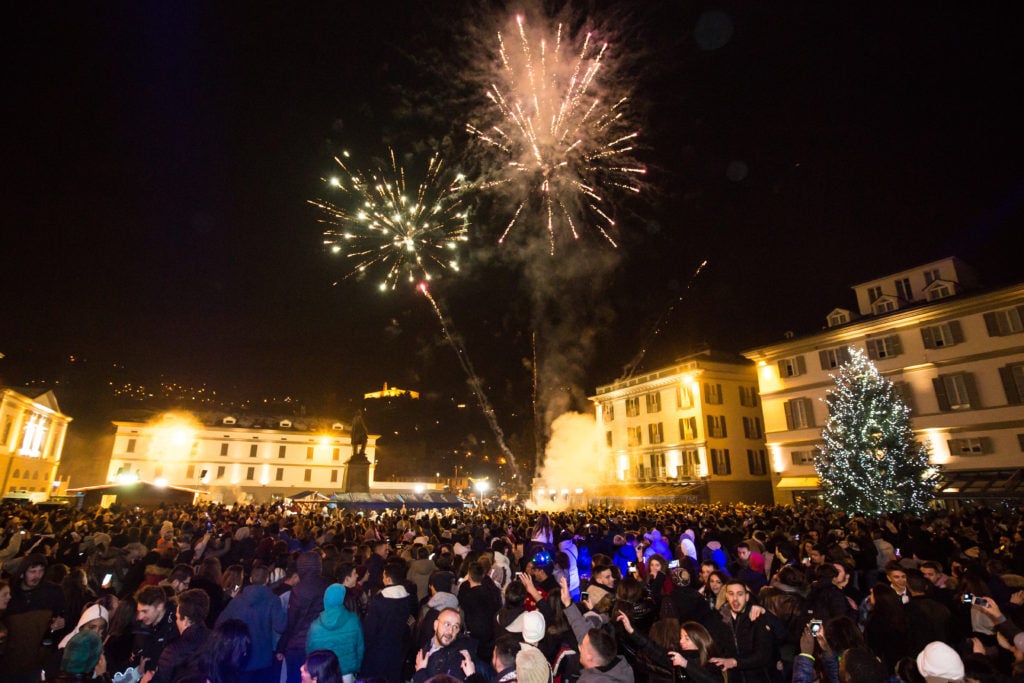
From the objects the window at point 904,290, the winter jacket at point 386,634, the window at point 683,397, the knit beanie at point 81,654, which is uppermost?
the window at point 904,290

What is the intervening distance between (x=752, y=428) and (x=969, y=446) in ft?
55.6

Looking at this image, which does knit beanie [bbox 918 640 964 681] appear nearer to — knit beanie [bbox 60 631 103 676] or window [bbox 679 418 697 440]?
knit beanie [bbox 60 631 103 676]

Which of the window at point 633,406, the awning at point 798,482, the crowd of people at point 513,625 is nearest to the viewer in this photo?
the crowd of people at point 513,625

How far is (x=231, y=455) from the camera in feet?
205

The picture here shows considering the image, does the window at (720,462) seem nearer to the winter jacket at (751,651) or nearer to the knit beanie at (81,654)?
the winter jacket at (751,651)

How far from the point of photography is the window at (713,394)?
4116cm

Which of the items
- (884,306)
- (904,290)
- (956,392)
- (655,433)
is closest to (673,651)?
(956,392)

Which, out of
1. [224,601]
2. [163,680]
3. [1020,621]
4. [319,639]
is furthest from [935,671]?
[224,601]

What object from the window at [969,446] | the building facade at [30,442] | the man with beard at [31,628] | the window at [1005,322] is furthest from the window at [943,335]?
the building facade at [30,442]

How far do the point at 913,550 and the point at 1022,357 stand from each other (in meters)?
23.1

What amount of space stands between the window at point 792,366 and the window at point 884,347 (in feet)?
13.7

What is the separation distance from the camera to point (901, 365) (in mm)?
29438

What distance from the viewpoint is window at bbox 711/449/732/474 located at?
39144 mm

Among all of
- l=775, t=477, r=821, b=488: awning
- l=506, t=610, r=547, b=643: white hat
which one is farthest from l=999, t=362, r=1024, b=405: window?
l=506, t=610, r=547, b=643: white hat
